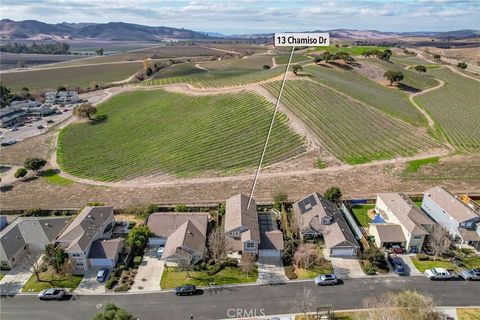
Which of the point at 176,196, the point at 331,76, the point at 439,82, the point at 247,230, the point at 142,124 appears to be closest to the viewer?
the point at 247,230

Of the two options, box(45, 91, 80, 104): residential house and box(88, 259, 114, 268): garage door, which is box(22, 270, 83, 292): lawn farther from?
box(45, 91, 80, 104): residential house

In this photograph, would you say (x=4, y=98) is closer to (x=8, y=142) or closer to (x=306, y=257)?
(x=8, y=142)

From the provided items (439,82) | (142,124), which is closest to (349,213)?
(142,124)

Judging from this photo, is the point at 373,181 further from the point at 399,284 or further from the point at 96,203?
the point at 96,203

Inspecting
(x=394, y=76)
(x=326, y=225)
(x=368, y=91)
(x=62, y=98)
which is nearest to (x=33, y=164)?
(x=326, y=225)

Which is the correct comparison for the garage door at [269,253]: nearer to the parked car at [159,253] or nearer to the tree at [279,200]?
the tree at [279,200]

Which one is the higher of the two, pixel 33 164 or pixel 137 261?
pixel 33 164
